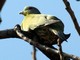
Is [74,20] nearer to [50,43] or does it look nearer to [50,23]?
[50,43]

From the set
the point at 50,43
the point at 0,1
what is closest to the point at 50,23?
the point at 50,43

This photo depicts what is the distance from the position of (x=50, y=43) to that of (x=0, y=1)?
193 cm

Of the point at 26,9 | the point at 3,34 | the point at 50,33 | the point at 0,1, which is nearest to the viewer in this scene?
the point at 0,1

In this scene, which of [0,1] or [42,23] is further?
[42,23]

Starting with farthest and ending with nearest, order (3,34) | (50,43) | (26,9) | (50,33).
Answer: (26,9)
(50,33)
(50,43)
(3,34)

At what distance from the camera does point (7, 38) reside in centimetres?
296

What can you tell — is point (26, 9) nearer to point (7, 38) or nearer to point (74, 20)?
point (7, 38)

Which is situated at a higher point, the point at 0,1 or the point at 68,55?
the point at 0,1

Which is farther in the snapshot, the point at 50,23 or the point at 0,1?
the point at 50,23

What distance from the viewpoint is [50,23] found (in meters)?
3.67

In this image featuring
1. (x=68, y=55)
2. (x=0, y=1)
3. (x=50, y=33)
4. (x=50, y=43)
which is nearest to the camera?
(x=0, y=1)

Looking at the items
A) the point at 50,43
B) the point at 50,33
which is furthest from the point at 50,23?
the point at 50,43

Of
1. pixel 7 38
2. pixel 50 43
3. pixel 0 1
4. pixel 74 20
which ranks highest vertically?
pixel 0 1

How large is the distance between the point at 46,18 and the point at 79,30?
2287mm
